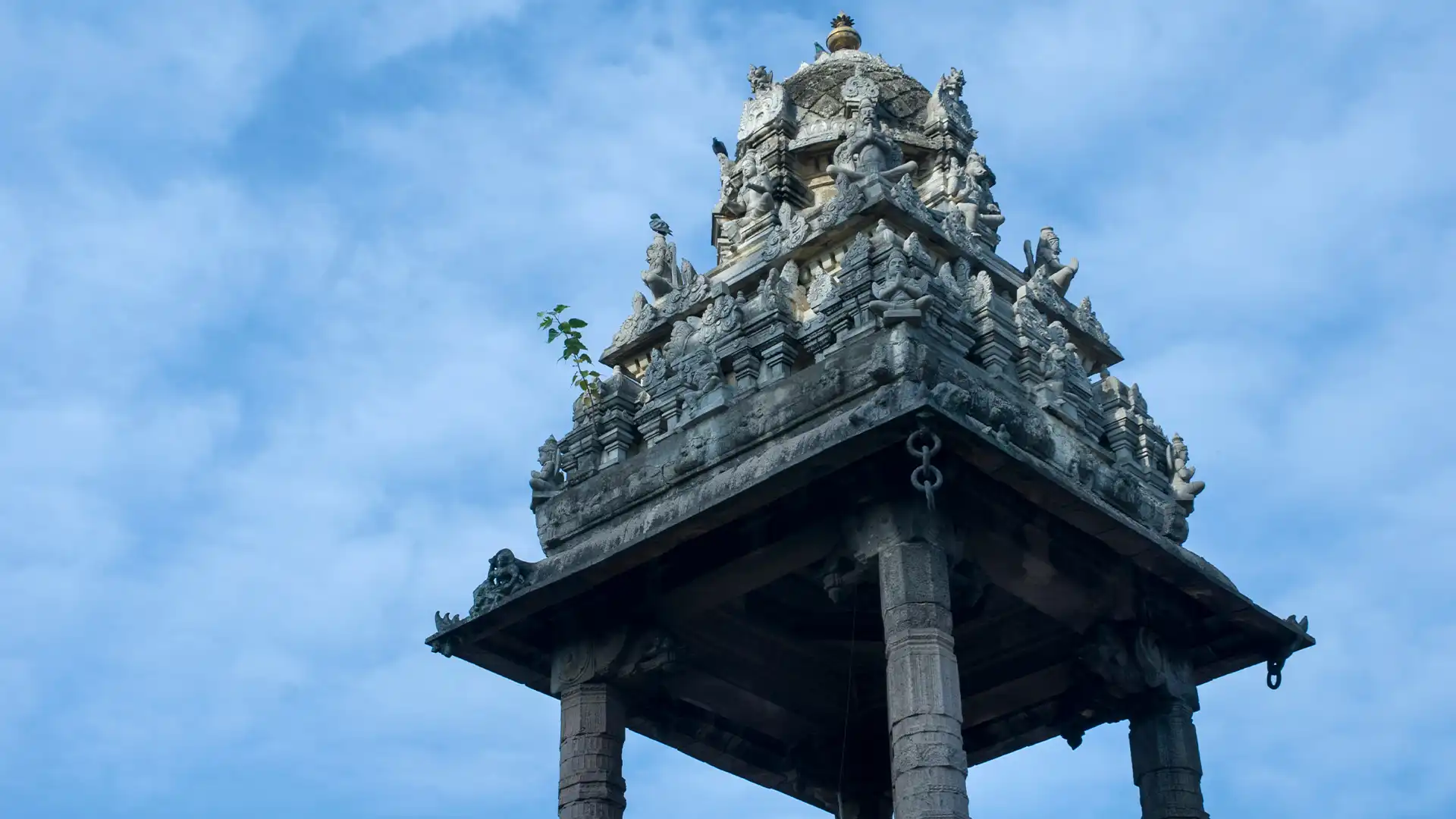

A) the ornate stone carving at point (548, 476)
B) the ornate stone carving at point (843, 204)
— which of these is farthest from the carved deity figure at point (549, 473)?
the ornate stone carving at point (843, 204)

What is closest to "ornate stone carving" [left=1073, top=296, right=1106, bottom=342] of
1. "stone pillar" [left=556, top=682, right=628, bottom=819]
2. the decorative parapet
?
the decorative parapet

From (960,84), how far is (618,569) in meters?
9.90

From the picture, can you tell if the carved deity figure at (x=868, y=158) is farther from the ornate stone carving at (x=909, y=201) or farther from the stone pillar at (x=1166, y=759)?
the stone pillar at (x=1166, y=759)

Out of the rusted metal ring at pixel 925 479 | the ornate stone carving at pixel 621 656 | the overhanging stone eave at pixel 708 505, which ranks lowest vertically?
the ornate stone carving at pixel 621 656

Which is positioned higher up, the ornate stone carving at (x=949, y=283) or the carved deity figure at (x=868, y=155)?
the carved deity figure at (x=868, y=155)

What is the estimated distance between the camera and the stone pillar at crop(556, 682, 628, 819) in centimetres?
2334

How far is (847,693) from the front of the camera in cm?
2723

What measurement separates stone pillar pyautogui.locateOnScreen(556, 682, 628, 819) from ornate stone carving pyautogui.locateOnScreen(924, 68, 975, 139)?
9623mm

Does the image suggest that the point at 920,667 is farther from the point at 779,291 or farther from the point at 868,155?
the point at 868,155

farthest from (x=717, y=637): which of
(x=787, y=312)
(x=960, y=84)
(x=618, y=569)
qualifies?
(x=960, y=84)

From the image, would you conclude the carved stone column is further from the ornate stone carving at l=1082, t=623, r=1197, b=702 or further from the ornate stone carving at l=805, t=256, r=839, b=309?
the ornate stone carving at l=805, t=256, r=839, b=309

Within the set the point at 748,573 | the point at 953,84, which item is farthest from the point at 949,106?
the point at 748,573

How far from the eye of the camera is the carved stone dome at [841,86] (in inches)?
1136

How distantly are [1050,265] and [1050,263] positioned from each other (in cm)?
4
